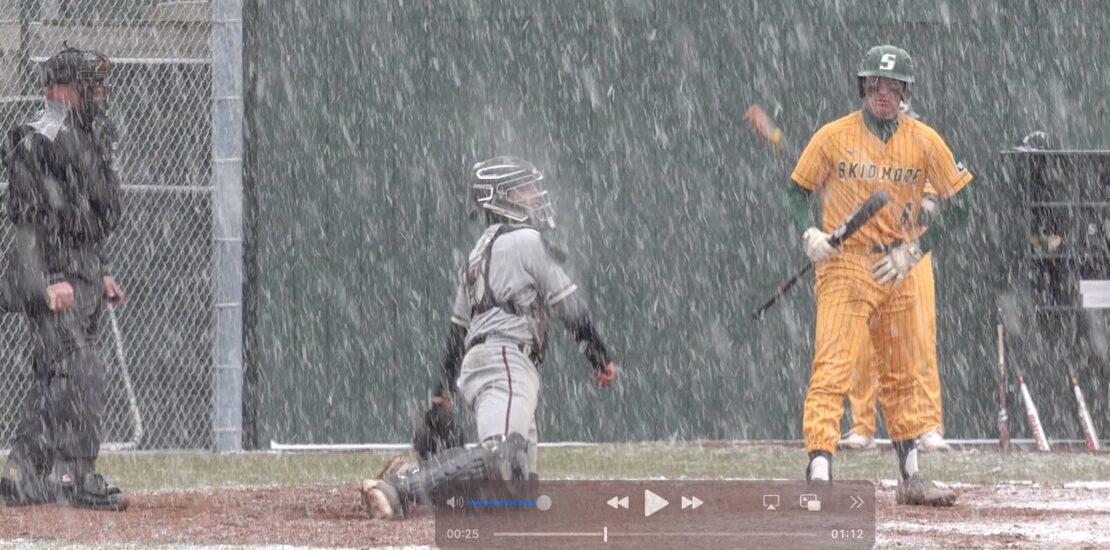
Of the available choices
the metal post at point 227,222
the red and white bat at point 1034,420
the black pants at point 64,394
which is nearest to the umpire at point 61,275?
the black pants at point 64,394

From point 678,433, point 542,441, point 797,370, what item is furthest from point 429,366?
point 797,370

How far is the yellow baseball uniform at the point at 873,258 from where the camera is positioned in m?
7.86

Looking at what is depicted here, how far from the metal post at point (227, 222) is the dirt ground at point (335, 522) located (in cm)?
323

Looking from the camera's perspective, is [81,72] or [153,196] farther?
[153,196]

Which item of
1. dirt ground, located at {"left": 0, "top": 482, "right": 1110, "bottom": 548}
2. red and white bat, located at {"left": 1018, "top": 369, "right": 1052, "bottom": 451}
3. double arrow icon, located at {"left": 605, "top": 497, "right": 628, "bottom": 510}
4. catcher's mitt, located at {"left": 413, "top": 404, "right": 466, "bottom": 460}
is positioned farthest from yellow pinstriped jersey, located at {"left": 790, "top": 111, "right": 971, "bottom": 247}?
red and white bat, located at {"left": 1018, "top": 369, "right": 1052, "bottom": 451}

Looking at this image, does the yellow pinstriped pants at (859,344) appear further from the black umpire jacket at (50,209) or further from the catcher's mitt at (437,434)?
the black umpire jacket at (50,209)

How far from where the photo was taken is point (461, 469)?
6668mm

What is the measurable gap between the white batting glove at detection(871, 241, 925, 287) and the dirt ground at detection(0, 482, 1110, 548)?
999mm

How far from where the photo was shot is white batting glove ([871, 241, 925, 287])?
784 centimetres

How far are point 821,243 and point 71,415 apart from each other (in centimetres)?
331

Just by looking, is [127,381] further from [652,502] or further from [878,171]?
[652,502]

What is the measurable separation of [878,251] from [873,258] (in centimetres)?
4

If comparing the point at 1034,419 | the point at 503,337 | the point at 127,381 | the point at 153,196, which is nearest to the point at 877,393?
the point at 1034,419
